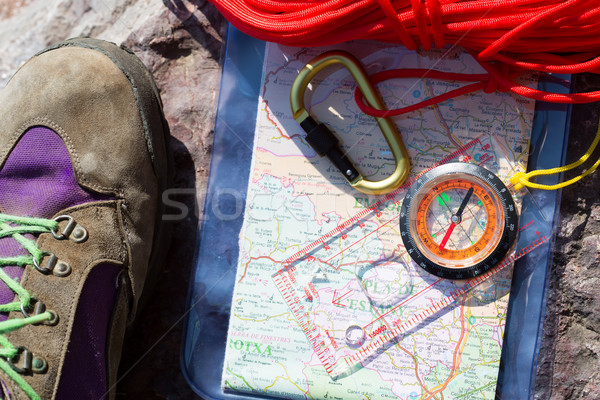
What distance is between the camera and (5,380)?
110cm

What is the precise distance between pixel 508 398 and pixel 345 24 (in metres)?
0.95

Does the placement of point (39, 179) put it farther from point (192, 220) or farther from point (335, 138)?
point (335, 138)

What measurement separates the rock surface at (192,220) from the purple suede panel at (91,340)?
20cm

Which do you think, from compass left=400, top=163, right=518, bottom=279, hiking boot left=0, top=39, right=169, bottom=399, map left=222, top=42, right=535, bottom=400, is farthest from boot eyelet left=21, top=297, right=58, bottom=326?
compass left=400, top=163, right=518, bottom=279

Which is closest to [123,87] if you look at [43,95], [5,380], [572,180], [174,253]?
[43,95]

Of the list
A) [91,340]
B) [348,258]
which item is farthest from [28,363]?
[348,258]

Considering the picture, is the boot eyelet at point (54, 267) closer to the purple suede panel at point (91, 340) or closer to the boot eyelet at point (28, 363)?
the purple suede panel at point (91, 340)

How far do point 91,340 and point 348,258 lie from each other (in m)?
0.61

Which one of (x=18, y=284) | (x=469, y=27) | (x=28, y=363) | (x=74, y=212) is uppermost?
(x=469, y=27)

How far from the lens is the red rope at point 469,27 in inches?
43.0

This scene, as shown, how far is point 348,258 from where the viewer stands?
129 centimetres

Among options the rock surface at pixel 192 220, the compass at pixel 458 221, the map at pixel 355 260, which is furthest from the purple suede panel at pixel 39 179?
the compass at pixel 458 221

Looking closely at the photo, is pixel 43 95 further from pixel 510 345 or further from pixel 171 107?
pixel 510 345

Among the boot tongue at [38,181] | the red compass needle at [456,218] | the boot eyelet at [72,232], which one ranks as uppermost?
the boot tongue at [38,181]
